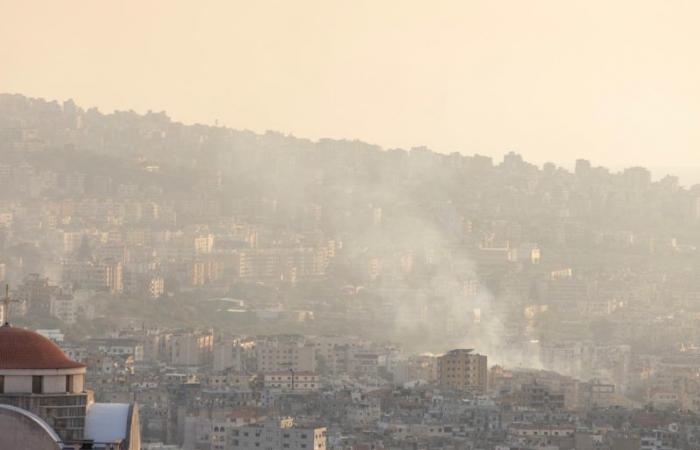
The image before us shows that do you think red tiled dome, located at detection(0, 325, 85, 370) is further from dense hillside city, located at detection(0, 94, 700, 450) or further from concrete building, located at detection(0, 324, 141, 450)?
dense hillside city, located at detection(0, 94, 700, 450)

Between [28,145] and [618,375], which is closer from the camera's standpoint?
[618,375]

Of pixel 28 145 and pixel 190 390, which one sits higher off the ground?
pixel 28 145

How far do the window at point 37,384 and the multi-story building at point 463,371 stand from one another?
6371cm

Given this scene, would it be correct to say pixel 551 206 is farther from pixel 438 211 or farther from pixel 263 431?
pixel 263 431

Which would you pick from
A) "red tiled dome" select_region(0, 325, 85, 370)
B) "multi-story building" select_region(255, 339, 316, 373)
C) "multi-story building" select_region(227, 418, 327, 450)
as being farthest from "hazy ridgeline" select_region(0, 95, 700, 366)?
"red tiled dome" select_region(0, 325, 85, 370)

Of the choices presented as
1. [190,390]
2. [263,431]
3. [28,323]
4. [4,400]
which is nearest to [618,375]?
[28,323]

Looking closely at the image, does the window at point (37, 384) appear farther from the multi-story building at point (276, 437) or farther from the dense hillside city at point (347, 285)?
the multi-story building at point (276, 437)

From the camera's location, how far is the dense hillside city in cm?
7062

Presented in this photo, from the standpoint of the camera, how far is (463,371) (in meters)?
86.4

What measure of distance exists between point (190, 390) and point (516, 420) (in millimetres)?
9079

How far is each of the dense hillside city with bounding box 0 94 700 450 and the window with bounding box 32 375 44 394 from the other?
3769 centimetres

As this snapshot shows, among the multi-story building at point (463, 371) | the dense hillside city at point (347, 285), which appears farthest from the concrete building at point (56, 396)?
the multi-story building at point (463, 371)

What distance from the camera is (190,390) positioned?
74.4 meters

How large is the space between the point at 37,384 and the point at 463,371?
66.3 metres
